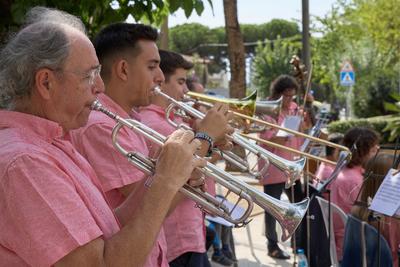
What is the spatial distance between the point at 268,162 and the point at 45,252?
188 centimetres

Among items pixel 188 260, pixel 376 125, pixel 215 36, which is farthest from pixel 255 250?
pixel 215 36

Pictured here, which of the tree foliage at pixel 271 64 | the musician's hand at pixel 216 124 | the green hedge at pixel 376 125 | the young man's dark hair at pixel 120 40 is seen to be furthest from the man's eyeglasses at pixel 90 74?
the tree foliage at pixel 271 64

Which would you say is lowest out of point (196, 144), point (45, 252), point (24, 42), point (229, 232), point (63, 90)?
Result: point (229, 232)

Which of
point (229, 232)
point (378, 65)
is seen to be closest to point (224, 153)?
point (229, 232)

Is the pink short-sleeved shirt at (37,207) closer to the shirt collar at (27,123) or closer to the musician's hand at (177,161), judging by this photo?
the shirt collar at (27,123)

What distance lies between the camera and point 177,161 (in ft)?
5.35

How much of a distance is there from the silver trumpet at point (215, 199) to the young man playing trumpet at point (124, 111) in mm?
69

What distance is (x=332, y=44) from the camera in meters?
28.2

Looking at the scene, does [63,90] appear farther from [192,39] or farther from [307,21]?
[192,39]

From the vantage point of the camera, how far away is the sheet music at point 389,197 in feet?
8.75

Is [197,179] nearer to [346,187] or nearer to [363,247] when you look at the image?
[363,247]

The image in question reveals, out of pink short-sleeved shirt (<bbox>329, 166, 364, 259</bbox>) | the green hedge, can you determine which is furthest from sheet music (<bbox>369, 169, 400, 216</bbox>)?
the green hedge

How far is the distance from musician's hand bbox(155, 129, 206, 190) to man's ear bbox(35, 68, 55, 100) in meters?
0.35

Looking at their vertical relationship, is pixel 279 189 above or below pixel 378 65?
above
